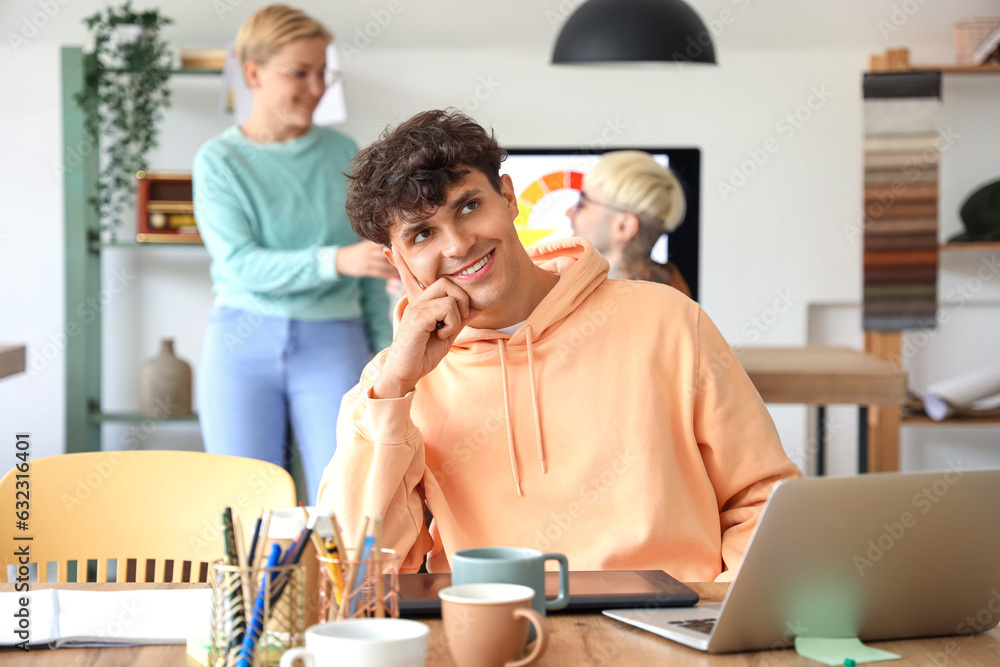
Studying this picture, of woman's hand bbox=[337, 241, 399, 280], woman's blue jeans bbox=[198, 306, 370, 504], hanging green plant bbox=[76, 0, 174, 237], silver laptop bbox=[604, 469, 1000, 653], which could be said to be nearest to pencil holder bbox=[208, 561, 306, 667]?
silver laptop bbox=[604, 469, 1000, 653]

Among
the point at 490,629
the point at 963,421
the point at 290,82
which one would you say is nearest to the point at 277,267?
the point at 290,82

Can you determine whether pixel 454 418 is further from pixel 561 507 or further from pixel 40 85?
pixel 40 85

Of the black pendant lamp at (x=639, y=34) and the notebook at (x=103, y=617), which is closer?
the notebook at (x=103, y=617)

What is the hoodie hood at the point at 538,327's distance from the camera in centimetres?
133

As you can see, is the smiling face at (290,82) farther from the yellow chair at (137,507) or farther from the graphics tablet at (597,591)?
the graphics tablet at (597,591)

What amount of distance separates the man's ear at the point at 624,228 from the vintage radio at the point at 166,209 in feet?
5.76

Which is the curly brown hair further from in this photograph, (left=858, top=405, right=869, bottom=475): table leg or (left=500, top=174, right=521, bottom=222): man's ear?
(left=858, top=405, right=869, bottom=475): table leg

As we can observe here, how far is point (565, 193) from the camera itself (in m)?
3.14

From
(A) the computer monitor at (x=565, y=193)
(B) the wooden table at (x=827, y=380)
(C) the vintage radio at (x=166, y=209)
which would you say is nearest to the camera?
(B) the wooden table at (x=827, y=380)

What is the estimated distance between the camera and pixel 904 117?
3.83m

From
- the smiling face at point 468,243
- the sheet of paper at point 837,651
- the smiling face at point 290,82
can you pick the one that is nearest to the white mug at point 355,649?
the sheet of paper at point 837,651

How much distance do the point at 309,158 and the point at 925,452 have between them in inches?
116

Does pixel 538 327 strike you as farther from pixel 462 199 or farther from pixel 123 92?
pixel 123 92

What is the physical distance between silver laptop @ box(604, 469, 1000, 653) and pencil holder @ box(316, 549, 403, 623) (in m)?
0.24
